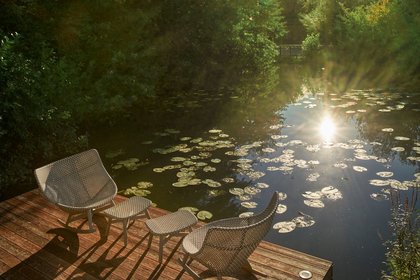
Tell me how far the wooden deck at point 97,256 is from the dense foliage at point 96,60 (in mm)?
2999

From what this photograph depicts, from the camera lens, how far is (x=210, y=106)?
Answer: 14.4 metres

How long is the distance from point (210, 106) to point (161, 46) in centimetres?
428

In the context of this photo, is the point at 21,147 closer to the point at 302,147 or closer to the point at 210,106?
the point at 302,147

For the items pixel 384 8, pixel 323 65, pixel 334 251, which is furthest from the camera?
pixel 323 65

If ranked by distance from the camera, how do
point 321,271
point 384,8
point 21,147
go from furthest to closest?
point 384,8
point 21,147
point 321,271

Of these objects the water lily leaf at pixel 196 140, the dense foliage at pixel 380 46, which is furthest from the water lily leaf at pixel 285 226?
the dense foliage at pixel 380 46

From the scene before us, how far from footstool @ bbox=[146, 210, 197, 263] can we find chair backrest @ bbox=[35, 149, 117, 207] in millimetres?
1004

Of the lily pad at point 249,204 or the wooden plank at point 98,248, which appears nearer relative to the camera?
the wooden plank at point 98,248

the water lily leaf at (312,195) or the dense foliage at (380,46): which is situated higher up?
the dense foliage at (380,46)

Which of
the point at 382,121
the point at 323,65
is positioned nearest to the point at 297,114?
the point at 382,121

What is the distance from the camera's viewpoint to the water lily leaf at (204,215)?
6.18 metres

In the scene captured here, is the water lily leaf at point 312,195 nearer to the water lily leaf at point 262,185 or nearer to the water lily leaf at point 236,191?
the water lily leaf at point 262,185

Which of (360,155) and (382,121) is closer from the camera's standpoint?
(360,155)

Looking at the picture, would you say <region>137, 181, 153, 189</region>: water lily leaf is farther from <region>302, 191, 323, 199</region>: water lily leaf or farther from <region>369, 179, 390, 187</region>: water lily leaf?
<region>369, 179, 390, 187</region>: water lily leaf
